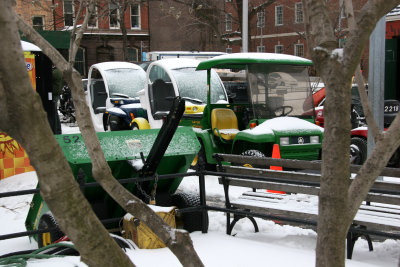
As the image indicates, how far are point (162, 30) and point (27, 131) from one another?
44.3 metres

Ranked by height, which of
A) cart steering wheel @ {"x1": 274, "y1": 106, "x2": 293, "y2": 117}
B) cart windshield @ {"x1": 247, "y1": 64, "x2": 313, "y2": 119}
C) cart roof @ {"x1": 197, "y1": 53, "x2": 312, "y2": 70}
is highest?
cart roof @ {"x1": 197, "y1": 53, "x2": 312, "y2": 70}

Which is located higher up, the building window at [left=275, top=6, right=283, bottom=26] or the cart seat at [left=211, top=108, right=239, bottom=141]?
the building window at [left=275, top=6, right=283, bottom=26]

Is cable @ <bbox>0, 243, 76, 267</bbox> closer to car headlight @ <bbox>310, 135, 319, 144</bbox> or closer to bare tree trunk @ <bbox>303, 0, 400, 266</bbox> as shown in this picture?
bare tree trunk @ <bbox>303, 0, 400, 266</bbox>

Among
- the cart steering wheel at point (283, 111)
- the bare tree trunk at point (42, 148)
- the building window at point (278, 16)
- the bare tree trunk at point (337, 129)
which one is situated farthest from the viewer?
the building window at point (278, 16)

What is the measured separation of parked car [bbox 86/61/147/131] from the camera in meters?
13.0

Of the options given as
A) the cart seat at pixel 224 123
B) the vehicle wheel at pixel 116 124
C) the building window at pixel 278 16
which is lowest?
the vehicle wheel at pixel 116 124

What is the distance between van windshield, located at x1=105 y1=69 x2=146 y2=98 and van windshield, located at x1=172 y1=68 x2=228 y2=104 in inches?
155

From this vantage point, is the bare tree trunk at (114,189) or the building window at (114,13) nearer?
the bare tree trunk at (114,189)

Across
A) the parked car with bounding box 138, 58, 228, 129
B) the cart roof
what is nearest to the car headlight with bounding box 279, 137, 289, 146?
the cart roof

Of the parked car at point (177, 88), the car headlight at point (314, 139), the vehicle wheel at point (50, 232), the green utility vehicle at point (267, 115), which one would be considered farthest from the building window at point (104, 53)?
the vehicle wheel at point (50, 232)

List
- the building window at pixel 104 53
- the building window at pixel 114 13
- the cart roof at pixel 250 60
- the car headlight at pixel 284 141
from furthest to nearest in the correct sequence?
the building window at pixel 104 53 < the building window at pixel 114 13 < the cart roof at pixel 250 60 < the car headlight at pixel 284 141

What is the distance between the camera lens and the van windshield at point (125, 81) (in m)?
14.5

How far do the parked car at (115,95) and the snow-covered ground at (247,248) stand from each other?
6412 mm

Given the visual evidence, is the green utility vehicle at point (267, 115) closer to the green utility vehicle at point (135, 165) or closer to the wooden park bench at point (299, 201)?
the wooden park bench at point (299, 201)
